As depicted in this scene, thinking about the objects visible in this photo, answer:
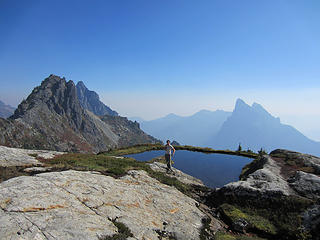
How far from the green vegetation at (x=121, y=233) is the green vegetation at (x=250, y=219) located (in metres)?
9.08

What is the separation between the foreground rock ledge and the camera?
7875 millimetres

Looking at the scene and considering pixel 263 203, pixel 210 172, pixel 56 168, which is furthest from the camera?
pixel 210 172

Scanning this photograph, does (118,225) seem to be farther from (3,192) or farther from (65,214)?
(3,192)

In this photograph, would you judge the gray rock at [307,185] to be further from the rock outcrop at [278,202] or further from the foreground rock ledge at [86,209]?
the foreground rock ledge at [86,209]

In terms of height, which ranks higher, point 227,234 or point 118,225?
point 118,225

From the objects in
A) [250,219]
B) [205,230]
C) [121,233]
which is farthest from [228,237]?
[121,233]

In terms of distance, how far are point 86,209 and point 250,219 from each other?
488 inches

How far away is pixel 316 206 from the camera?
1359 cm

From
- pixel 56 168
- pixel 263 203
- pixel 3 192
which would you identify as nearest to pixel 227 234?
pixel 263 203

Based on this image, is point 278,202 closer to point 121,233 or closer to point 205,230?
point 205,230

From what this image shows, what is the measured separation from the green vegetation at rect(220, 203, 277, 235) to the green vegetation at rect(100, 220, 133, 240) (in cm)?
908

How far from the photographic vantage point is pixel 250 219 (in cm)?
1409

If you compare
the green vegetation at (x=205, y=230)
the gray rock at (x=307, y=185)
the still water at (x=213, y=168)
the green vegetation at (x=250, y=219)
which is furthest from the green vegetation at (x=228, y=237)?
the still water at (x=213, y=168)

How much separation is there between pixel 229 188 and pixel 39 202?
639 inches
